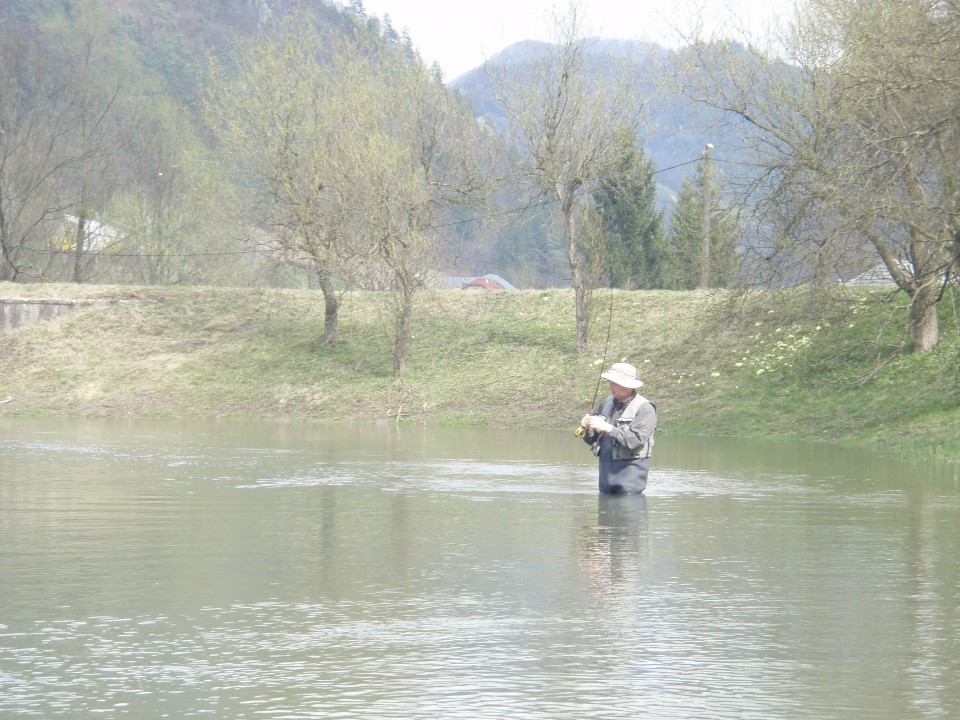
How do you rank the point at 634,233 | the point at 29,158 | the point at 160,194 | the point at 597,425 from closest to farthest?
the point at 597,425 → the point at 29,158 → the point at 634,233 → the point at 160,194

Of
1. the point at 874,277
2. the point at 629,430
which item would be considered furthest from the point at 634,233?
the point at 629,430

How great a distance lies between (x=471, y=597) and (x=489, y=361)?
101 feet

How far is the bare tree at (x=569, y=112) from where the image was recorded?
39.5 metres

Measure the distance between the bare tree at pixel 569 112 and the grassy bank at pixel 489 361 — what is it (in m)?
3.30

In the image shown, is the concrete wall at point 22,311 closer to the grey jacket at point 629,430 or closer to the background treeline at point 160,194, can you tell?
the background treeline at point 160,194

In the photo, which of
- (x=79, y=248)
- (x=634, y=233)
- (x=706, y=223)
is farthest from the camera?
(x=79, y=248)

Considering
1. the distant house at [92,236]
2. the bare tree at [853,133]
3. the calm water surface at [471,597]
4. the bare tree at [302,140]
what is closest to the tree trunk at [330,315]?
the bare tree at [302,140]

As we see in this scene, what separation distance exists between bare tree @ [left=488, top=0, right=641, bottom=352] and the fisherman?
24712mm

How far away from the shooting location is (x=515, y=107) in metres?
39.8

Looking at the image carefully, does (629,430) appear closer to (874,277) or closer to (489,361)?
(489,361)

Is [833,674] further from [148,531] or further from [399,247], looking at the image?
[399,247]

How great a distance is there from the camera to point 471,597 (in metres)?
9.77

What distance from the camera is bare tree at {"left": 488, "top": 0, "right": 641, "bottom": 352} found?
130ft

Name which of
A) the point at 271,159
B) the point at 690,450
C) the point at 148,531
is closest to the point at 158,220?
the point at 271,159
